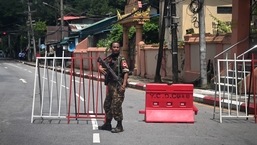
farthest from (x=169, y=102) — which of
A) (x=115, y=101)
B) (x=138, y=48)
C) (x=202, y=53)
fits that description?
(x=138, y=48)

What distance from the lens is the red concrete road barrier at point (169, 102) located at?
10609 mm

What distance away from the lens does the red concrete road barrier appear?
418 inches

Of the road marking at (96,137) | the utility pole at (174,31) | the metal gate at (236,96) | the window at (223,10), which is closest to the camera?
the road marking at (96,137)

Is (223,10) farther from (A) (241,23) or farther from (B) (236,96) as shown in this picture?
(B) (236,96)

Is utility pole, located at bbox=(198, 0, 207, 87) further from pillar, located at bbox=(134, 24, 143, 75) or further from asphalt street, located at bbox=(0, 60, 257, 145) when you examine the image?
pillar, located at bbox=(134, 24, 143, 75)

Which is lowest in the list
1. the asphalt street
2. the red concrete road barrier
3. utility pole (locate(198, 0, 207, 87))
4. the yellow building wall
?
the asphalt street

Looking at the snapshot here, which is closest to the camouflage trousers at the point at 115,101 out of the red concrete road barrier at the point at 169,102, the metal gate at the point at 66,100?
the metal gate at the point at 66,100

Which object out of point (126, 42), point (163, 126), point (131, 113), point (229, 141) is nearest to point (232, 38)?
point (131, 113)

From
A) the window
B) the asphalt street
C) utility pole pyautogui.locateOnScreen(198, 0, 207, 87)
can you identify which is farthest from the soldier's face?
the window

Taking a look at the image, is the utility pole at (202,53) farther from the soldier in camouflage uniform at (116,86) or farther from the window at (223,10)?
the window at (223,10)

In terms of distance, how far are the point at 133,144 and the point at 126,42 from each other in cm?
2521

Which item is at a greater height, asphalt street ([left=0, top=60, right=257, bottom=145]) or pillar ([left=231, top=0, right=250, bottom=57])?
pillar ([left=231, top=0, right=250, bottom=57])

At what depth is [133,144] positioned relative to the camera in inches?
313

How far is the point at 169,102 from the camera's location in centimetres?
1070
